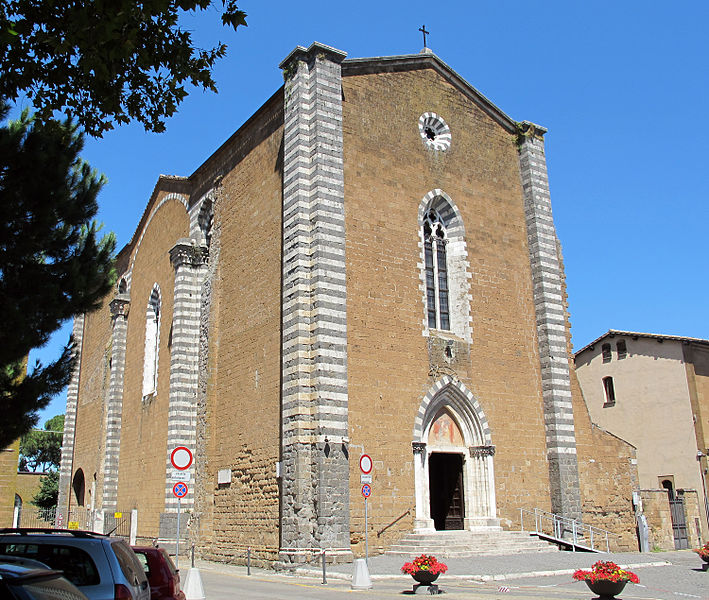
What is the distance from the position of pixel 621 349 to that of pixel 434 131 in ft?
56.4

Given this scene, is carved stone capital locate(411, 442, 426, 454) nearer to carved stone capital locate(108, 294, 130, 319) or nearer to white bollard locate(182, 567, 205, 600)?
white bollard locate(182, 567, 205, 600)

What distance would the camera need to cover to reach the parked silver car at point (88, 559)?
6.31 meters

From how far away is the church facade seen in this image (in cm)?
1766

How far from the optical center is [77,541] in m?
6.63

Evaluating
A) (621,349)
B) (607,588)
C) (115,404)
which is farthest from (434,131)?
(621,349)

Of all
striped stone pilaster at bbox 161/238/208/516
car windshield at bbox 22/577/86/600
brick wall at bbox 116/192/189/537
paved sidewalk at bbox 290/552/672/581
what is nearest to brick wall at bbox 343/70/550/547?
paved sidewalk at bbox 290/552/672/581

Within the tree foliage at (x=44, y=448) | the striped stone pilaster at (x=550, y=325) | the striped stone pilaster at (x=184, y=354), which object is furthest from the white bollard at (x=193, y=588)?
the tree foliage at (x=44, y=448)

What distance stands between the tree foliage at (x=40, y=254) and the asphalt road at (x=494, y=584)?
463 centimetres

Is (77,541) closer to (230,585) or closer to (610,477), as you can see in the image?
(230,585)

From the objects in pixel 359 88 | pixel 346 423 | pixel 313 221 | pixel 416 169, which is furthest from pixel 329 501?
pixel 359 88

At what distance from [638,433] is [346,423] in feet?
67.3

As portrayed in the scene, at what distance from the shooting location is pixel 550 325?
22031mm

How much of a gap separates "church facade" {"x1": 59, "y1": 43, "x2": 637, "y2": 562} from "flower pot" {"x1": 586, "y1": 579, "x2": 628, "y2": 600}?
6.61m

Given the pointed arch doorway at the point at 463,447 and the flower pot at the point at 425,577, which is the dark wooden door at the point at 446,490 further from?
the flower pot at the point at 425,577
